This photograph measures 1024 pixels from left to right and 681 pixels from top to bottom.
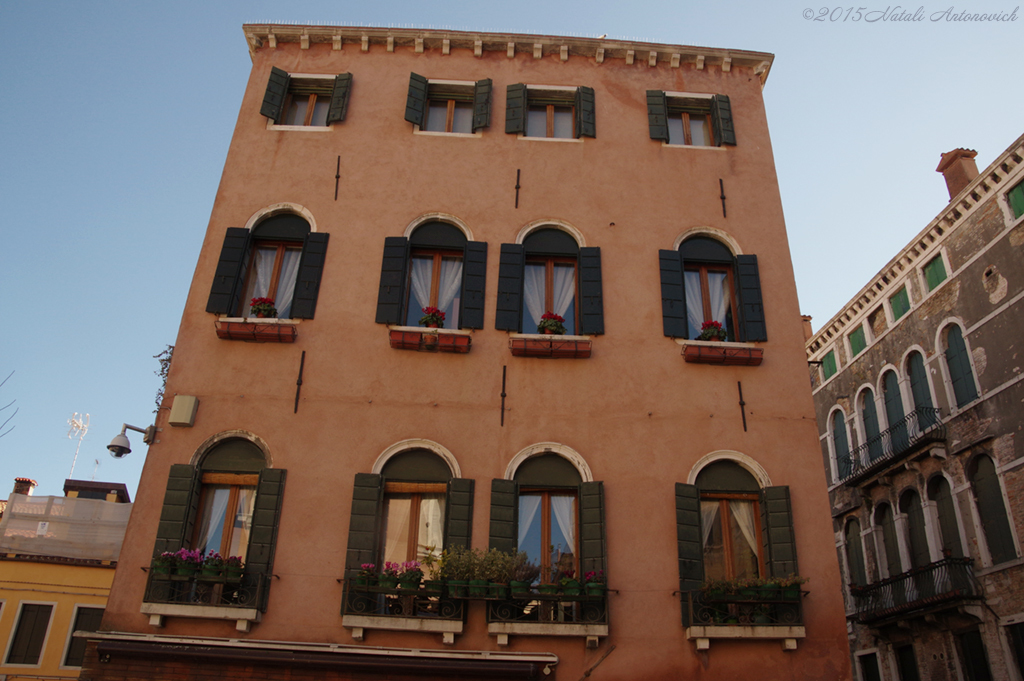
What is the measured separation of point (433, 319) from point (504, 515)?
2858mm

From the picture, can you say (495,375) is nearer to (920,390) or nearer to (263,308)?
(263,308)

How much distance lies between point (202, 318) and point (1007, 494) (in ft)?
52.9

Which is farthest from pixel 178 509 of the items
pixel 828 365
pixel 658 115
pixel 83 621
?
pixel 828 365

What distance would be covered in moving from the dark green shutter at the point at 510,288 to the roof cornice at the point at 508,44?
4136 mm

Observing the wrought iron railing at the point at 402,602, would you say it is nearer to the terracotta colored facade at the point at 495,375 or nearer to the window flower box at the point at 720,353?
the terracotta colored facade at the point at 495,375

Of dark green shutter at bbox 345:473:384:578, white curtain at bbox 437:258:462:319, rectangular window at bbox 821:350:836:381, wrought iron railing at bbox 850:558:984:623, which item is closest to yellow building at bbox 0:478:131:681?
dark green shutter at bbox 345:473:384:578

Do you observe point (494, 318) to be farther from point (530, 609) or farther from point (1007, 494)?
point (1007, 494)

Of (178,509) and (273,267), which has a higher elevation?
(273,267)

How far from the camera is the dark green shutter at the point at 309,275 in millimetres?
11172

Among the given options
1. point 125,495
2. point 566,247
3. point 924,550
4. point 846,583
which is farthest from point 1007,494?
point 125,495

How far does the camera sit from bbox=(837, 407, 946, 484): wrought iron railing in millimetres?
19438

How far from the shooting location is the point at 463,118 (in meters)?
13.4

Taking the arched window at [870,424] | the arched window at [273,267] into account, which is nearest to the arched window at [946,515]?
the arched window at [870,424]

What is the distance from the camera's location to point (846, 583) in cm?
2350
